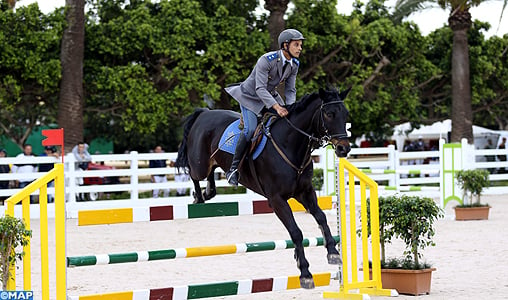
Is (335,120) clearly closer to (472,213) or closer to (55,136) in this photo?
(55,136)

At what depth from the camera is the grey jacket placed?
7488 millimetres

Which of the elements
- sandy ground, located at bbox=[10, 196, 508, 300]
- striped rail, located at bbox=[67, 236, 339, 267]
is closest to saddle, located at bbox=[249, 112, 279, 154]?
striped rail, located at bbox=[67, 236, 339, 267]

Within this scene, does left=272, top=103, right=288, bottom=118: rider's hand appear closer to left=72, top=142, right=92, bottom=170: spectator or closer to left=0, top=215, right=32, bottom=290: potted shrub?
left=0, top=215, right=32, bottom=290: potted shrub

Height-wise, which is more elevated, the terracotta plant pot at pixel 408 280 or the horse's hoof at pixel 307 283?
the horse's hoof at pixel 307 283

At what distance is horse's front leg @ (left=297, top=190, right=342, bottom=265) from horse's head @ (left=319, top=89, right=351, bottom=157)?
683mm

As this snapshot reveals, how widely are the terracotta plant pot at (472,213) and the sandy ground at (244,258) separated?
21 cm

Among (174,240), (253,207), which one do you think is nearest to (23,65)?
(174,240)

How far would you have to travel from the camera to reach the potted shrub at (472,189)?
1555 cm

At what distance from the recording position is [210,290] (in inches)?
266

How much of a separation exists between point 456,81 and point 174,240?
1332 cm

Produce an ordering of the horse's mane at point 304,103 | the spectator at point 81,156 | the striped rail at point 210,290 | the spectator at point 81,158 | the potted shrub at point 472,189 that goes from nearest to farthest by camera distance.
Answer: the striped rail at point 210,290
the horse's mane at point 304,103
the potted shrub at point 472,189
the spectator at point 81,158
the spectator at point 81,156

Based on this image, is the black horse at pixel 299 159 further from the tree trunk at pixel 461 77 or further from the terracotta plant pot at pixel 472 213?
the tree trunk at pixel 461 77

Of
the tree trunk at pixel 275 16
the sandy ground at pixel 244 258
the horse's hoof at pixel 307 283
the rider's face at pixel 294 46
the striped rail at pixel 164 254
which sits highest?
the tree trunk at pixel 275 16

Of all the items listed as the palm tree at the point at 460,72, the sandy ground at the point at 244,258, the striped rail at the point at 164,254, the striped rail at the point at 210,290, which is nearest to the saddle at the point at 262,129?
the striped rail at the point at 164,254
